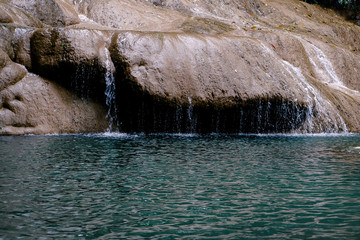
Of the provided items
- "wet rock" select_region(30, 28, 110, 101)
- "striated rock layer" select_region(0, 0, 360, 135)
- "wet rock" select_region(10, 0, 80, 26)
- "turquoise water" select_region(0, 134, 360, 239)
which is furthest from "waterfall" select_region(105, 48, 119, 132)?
"turquoise water" select_region(0, 134, 360, 239)

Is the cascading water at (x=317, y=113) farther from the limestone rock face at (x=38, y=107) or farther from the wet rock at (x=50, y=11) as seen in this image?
the wet rock at (x=50, y=11)

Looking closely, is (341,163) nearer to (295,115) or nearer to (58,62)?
(295,115)

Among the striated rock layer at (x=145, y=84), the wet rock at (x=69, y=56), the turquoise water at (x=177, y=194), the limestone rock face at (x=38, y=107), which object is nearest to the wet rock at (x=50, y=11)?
the striated rock layer at (x=145, y=84)

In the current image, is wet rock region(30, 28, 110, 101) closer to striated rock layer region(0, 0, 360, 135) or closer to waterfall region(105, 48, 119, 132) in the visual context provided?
striated rock layer region(0, 0, 360, 135)

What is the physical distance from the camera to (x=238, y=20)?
23703mm

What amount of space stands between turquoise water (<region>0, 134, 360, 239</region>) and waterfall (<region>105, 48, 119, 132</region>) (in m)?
5.21

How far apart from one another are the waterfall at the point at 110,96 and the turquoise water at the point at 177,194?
A: 5211 mm

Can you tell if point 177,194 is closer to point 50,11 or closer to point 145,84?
point 145,84

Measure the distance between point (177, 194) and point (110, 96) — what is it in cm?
963

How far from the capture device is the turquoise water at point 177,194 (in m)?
4.23

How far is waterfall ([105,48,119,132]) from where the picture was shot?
14.4m

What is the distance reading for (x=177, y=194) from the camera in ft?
18.4

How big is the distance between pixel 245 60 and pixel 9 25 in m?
8.84

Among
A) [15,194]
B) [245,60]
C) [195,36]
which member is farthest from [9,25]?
[15,194]
